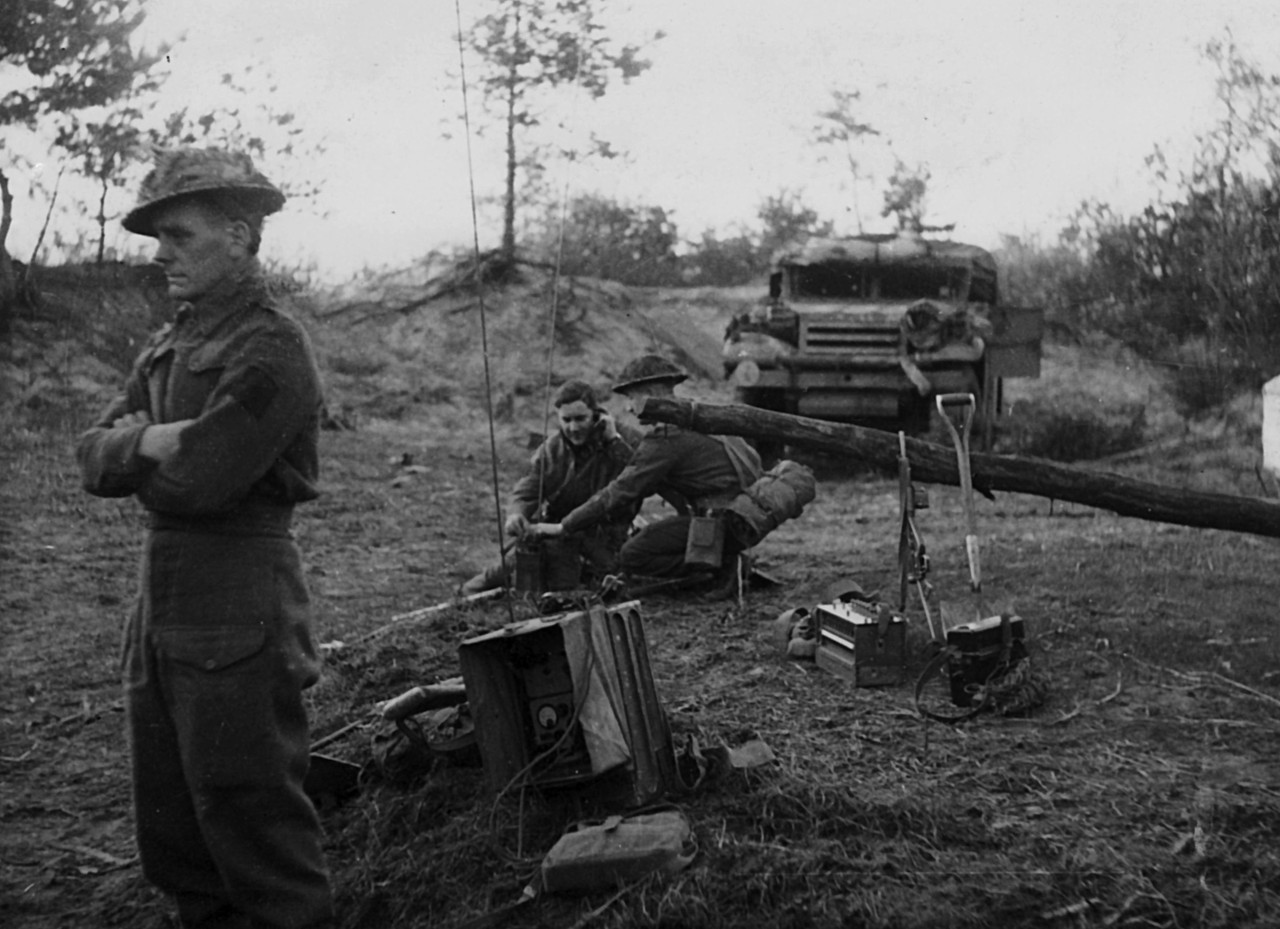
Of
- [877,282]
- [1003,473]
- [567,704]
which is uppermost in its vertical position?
[877,282]

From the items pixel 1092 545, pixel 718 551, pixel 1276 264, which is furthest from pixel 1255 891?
pixel 1276 264

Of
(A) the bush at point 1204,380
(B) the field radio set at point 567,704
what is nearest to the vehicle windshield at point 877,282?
(A) the bush at point 1204,380

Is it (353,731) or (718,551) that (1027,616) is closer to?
(718,551)

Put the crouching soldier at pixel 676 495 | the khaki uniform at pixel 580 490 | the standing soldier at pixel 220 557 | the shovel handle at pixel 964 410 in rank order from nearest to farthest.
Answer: the standing soldier at pixel 220 557 < the shovel handle at pixel 964 410 < the crouching soldier at pixel 676 495 < the khaki uniform at pixel 580 490

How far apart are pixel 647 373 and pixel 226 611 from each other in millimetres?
4310

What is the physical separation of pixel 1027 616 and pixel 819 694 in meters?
1.58

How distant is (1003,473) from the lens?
6.56 m

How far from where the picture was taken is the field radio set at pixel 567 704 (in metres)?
3.66

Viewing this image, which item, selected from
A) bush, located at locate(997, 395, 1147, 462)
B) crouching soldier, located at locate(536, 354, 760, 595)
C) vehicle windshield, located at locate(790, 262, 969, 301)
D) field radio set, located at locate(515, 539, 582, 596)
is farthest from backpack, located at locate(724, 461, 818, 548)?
bush, located at locate(997, 395, 1147, 462)

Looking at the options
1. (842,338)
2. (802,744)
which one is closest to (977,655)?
(802,744)

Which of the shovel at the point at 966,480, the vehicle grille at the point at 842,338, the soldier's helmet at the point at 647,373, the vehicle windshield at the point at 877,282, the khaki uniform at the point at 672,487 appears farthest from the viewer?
the vehicle windshield at the point at 877,282

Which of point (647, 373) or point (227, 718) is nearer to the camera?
point (227, 718)

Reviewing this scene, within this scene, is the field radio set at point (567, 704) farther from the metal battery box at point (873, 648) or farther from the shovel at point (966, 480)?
the metal battery box at point (873, 648)

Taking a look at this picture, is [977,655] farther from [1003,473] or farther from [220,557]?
[220,557]
